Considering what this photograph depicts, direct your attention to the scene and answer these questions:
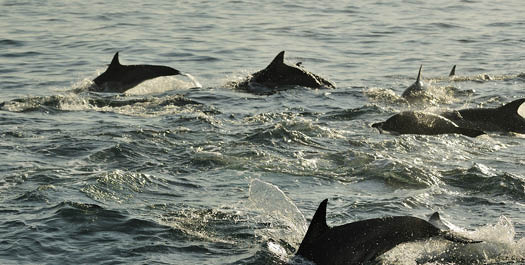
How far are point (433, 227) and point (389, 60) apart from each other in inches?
589

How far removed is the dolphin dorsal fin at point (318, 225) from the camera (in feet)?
22.7

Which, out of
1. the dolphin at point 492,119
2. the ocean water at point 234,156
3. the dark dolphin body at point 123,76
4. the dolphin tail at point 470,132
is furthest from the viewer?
the dark dolphin body at point 123,76

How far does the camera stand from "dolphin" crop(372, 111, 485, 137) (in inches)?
507

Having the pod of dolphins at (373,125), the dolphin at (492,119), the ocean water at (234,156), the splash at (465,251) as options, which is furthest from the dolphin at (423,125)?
the splash at (465,251)

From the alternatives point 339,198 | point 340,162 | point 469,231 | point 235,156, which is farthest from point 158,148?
point 469,231

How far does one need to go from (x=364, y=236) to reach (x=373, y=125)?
6.61 m

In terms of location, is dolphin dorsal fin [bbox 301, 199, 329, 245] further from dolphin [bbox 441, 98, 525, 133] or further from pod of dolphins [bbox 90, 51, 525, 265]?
dolphin [bbox 441, 98, 525, 133]

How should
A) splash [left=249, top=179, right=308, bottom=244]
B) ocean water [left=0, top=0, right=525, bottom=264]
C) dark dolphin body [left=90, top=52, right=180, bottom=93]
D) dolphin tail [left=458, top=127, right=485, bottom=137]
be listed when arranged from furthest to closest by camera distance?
dark dolphin body [left=90, top=52, right=180, bottom=93], dolphin tail [left=458, top=127, right=485, bottom=137], splash [left=249, top=179, right=308, bottom=244], ocean water [left=0, top=0, right=525, bottom=264]

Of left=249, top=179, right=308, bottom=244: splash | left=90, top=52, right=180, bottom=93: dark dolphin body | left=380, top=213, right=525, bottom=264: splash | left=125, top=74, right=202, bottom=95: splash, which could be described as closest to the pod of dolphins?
left=90, top=52, right=180, bottom=93: dark dolphin body

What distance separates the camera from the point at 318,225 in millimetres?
7004

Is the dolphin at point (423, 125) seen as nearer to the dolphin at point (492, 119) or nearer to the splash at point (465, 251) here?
the dolphin at point (492, 119)

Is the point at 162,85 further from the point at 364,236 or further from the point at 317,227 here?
the point at 364,236

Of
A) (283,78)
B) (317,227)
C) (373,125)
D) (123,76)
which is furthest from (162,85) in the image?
(317,227)

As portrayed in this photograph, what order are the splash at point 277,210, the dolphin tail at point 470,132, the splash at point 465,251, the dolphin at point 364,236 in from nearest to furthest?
the dolphin at point 364,236, the splash at point 465,251, the splash at point 277,210, the dolphin tail at point 470,132
